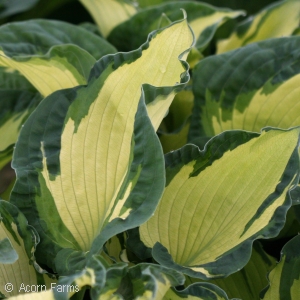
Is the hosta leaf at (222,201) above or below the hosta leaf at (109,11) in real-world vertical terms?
below

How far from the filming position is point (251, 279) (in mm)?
620

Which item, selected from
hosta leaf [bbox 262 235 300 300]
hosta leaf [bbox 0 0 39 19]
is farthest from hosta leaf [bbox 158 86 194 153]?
hosta leaf [bbox 0 0 39 19]

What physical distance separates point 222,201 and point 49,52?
296 mm

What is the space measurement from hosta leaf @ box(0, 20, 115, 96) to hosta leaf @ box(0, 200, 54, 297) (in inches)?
8.0

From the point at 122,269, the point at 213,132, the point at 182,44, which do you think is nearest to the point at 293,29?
the point at 213,132

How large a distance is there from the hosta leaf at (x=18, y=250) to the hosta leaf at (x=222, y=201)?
0.43 feet

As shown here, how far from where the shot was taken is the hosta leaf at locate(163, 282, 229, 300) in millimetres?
469

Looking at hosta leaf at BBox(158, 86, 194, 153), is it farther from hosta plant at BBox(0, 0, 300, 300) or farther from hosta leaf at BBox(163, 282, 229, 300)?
hosta leaf at BBox(163, 282, 229, 300)

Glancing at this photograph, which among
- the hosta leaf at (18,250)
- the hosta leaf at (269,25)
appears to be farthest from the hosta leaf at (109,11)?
the hosta leaf at (18,250)

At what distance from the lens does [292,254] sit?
55 cm

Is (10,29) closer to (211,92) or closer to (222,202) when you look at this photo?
(211,92)

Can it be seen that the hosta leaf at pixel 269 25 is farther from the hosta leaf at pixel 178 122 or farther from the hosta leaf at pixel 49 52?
the hosta leaf at pixel 49 52

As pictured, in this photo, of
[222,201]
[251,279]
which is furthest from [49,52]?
[251,279]

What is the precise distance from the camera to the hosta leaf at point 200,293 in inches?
18.5
